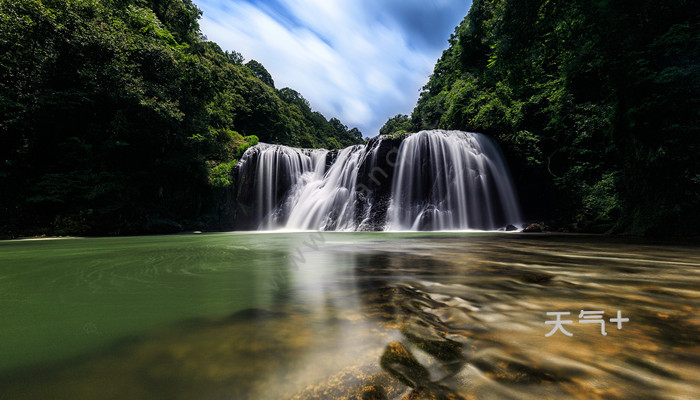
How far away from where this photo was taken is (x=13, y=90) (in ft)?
30.2

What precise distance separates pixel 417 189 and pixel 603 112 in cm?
695

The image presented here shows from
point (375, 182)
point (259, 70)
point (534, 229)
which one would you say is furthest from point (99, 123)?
point (259, 70)

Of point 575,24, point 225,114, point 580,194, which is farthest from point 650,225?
point 225,114

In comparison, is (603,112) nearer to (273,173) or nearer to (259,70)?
(273,173)

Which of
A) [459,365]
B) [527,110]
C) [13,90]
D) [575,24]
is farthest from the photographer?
[527,110]

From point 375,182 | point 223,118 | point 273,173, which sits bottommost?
point 375,182

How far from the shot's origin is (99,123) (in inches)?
425

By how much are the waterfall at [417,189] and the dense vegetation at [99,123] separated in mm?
6292

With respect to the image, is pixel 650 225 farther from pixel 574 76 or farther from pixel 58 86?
pixel 58 86

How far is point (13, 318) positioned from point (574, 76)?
1150 cm

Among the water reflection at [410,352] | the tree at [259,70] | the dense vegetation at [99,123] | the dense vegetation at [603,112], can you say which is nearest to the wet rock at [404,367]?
the water reflection at [410,352]

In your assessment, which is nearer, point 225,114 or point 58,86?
point 58,86

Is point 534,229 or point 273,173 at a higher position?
point 273,173

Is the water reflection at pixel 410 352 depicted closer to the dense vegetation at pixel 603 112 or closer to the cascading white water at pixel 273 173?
the dense vegetation at pixel 603 112
